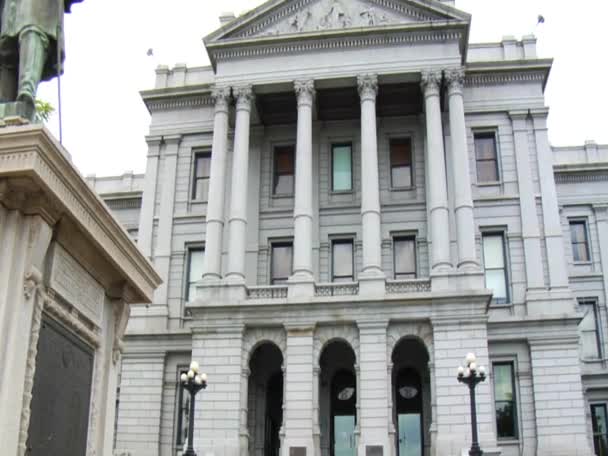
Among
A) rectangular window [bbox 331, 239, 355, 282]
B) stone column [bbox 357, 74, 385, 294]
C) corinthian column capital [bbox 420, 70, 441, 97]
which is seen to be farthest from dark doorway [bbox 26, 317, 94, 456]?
corinthian column capital [bbox 420, 70, 441, 97]

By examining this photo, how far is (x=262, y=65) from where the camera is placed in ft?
114

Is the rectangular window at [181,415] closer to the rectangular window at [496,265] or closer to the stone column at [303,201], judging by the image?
the stone column at [303,201]

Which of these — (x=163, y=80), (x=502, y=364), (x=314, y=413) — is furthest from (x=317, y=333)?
(x=163, y=80)

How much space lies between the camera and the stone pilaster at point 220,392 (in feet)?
94.7

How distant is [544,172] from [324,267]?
10237 millimetres

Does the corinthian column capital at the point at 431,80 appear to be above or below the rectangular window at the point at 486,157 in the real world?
above

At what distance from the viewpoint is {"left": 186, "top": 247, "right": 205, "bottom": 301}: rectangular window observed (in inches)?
1399

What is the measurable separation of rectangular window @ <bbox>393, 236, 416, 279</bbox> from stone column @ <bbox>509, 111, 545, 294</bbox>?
458 centimetres

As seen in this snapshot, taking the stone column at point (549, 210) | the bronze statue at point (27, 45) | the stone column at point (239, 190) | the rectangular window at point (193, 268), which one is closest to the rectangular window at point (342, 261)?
the stone column at point (239, 190)

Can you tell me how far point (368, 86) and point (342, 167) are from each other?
4.15 m

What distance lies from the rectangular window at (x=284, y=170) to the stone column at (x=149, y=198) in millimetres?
5674

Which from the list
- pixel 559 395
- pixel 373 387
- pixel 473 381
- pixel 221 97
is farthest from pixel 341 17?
pixel 473 381

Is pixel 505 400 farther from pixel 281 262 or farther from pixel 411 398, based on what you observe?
pixel 281 262

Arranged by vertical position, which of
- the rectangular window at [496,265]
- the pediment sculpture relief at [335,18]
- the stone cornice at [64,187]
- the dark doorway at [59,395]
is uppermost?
the pediment sculpture relief at [335,18]
